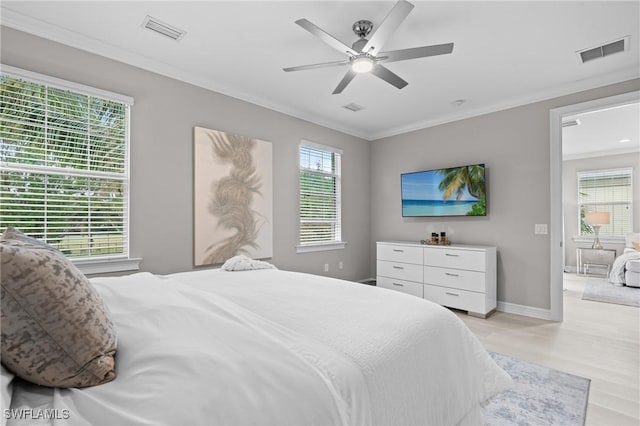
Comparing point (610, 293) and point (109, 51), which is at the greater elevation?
point (109, 51)

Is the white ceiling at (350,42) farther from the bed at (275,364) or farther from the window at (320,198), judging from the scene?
the bed at (275,364)

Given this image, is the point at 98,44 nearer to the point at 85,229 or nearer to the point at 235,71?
the point at 235,71

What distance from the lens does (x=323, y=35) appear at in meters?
2.05

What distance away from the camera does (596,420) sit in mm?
1771

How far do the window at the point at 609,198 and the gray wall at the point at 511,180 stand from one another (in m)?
4.57

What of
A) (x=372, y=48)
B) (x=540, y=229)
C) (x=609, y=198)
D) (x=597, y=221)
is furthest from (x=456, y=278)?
(x=609, y=198)

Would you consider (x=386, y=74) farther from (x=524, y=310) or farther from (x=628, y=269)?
(x=628, y=269)

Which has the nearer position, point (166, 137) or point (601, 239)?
point (166, 137)

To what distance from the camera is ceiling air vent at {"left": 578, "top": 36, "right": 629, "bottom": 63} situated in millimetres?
2592

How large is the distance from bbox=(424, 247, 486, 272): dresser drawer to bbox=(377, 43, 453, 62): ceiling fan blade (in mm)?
2384

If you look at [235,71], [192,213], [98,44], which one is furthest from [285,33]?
[192,213]

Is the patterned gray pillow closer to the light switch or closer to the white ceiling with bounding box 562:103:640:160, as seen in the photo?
the light switch

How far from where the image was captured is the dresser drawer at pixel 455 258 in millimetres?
3598

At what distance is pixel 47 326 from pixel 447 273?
3864 mm
